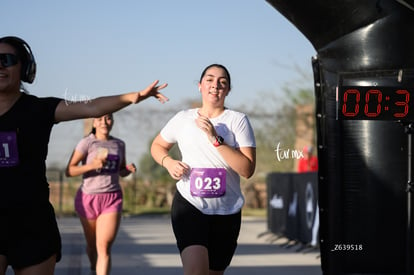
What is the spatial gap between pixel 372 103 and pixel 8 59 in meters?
3.81

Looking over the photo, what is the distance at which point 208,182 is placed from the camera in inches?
258

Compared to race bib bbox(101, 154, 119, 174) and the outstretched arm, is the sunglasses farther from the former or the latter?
race bib bbox(101, 154, 119, 174)

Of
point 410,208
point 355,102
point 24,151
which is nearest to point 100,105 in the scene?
point 24,151

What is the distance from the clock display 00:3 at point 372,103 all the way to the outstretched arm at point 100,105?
10.1ft

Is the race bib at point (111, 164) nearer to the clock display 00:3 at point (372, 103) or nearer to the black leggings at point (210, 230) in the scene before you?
the clock display 00:3 at point (372, 103)

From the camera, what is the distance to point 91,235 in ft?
31.6

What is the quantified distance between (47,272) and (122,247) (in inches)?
443

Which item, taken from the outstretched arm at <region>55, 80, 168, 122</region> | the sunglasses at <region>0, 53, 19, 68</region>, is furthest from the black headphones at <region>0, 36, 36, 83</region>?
Answer: the outstretched arm at <region>55, 80, 168, 122</region>

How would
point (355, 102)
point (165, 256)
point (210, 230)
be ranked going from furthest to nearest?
point (165, 256) → point (355, 102) → point (210, 230)

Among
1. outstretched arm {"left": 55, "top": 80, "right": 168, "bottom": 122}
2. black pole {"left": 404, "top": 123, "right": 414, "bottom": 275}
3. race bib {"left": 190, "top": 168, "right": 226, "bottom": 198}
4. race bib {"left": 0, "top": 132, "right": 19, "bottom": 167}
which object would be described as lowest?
black pole {"left": 404, "top": 123, "right": 414, "bottom": 275}

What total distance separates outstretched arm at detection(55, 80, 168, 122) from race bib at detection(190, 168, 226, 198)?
1.48 meters

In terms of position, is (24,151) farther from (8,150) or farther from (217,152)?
(217,152)

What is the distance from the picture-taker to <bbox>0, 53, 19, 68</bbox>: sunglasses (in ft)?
16.9

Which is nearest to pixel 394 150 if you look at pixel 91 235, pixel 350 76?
pixel 350 76
